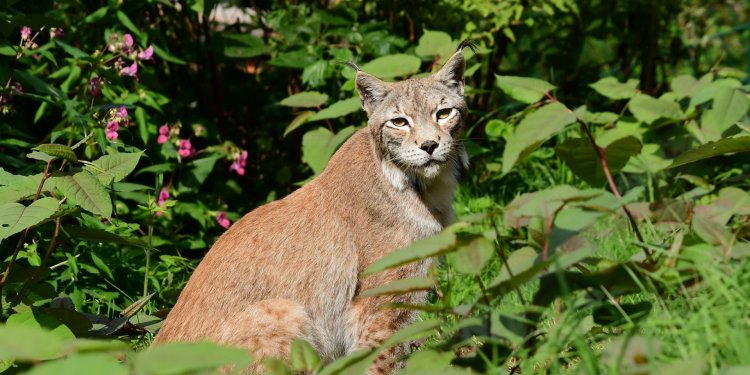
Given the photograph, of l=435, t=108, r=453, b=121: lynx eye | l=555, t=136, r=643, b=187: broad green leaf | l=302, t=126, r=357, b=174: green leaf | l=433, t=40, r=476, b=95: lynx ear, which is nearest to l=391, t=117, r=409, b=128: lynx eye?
l=435, t=108, r=453, b=121: lynx eye

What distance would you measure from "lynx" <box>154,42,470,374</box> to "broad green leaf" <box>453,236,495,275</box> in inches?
62.5

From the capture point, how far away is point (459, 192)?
22.6 feet

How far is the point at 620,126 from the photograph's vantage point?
6.84 m

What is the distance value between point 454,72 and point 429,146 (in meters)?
0.67

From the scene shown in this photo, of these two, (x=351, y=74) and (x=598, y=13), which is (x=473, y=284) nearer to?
(x=351, y=74)

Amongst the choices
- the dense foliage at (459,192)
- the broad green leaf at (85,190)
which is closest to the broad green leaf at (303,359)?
the dense foliage at (459,192)

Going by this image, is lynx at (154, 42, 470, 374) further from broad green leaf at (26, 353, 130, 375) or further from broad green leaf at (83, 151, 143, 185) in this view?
broad green leaf at (26, 353, 130, 375)

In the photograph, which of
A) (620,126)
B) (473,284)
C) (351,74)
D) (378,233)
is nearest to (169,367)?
(378,233)

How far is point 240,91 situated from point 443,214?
9.46ft

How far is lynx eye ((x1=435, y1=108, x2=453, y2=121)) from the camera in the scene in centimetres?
513

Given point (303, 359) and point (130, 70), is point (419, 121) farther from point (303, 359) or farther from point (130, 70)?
point (303, 359)

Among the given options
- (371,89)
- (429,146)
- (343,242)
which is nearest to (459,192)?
(371,89)

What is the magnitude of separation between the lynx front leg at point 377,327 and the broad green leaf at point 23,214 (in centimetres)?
160

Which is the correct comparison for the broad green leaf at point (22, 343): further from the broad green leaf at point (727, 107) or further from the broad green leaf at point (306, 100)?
the broad green leaf at point (727, 107)
